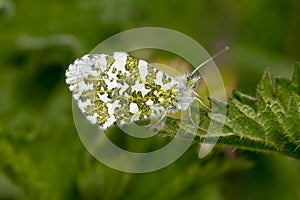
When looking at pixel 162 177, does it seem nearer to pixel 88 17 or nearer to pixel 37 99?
pixel 37 99


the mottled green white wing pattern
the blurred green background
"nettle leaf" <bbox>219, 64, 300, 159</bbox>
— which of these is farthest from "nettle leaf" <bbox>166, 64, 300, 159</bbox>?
the blurred green background

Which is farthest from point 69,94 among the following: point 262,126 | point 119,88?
point 262,126

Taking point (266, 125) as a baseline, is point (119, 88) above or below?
above

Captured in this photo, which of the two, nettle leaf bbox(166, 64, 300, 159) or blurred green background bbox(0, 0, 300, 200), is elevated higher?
blurred green background bbox(0, 0, 300, 200)

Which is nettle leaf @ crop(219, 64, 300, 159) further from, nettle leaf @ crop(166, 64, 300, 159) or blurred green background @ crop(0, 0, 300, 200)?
blurred green background @ crop(0, 0, 300, 200)

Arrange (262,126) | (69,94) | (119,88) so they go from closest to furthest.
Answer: (262,126)
(119,88)
(69,94)

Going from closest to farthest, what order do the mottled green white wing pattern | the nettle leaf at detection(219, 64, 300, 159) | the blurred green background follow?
the nettle leaf at detection(219, 64, 300, 159) → the mottled green white wing pattern → the blurred green background

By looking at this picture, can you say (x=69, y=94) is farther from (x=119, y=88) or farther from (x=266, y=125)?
(x=266, y=125)
